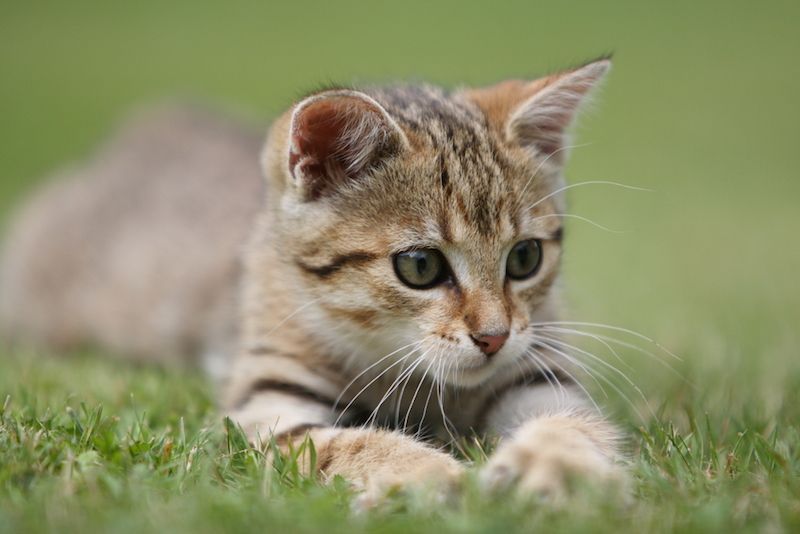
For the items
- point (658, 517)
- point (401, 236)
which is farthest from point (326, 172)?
point (658, 517)

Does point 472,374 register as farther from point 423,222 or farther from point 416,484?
point 416,484

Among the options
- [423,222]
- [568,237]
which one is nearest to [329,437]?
[423,222]

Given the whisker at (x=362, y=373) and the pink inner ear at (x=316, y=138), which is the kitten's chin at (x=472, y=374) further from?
the pink inner ear at (x=316, y=138)

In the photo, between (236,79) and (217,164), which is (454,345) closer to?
(217,164)

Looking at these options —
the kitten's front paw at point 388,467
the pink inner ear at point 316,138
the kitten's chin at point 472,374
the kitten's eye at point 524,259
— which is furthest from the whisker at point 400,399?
the pink inner ear at point 316,138

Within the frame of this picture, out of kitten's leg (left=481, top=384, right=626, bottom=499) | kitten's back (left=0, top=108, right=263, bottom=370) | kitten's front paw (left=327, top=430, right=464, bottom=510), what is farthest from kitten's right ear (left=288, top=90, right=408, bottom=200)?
kitten's back (left=0, top=108, right=263, bottom=370)
